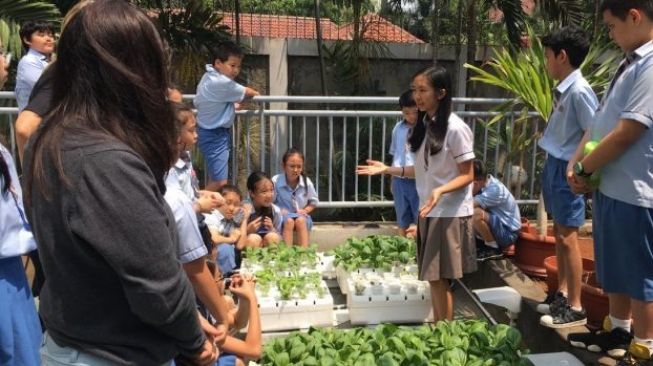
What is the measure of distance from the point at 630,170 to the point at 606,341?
2.94 ft

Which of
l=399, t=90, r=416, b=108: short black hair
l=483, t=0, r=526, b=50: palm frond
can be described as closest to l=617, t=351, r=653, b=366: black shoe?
l=399, t=90, r=416, b=108: short black hair

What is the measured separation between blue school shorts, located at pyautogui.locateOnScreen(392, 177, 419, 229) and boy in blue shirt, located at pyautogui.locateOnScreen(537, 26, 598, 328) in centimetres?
172

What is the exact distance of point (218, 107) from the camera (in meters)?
5.16

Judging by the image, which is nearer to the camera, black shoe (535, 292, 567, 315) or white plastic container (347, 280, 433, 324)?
black shoe (535, 292, 567, 315)

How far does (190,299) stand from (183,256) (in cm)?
71

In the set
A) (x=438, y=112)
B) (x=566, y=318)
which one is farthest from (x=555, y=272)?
(x=438, y=112)

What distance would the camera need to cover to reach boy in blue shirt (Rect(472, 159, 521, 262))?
14.7ft

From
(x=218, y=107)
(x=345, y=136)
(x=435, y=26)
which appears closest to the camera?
(x=218, y=107)

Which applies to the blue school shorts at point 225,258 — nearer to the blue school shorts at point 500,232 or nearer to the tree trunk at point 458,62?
the blue school shorts at point 500,232

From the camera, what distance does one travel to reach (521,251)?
452cm

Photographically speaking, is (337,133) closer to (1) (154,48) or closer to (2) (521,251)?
(2) (521,251)

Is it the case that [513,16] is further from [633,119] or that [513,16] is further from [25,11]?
[633,119]

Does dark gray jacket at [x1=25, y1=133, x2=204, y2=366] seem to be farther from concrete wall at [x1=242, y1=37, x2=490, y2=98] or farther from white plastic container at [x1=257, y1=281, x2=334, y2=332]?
concrete wall at [x1=242, y1=37, x2=490, y2=98]

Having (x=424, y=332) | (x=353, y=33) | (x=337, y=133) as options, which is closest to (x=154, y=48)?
(x=424, y=332)
